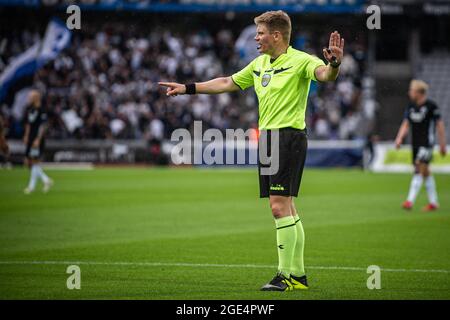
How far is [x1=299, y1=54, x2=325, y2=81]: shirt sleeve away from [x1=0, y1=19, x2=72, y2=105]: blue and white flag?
978 inches

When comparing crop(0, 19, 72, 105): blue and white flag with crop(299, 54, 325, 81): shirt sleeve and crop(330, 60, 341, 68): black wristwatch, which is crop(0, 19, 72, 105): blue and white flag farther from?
crop(330, 60, 341, 68): black wristwatch

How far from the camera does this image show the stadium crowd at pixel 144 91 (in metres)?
35.4

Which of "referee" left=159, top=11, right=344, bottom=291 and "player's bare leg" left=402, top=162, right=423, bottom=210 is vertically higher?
"referee" left=159, top=11, right=344, bottom=291

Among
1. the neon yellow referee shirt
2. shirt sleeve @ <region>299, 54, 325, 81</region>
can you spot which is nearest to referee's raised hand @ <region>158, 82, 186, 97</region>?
the neon yellow referee shirt

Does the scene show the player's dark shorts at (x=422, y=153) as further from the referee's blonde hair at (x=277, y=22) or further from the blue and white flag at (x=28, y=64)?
the blue and white flag at (x=28, y=64)

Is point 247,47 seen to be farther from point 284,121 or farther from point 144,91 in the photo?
point 284,121

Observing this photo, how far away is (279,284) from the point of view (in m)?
8.62

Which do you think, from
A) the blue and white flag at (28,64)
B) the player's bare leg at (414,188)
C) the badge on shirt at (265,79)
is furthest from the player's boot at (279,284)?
the blue and white flag at (28,64)

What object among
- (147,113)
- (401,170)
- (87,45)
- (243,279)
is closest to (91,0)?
(87,45)

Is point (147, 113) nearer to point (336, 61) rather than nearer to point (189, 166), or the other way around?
point (189, 166)

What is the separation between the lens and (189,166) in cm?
3478

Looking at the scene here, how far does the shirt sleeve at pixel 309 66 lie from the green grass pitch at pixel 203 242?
2.07 metres

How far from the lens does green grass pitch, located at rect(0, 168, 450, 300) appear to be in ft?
29.1

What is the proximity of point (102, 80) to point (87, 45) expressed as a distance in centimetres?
182
